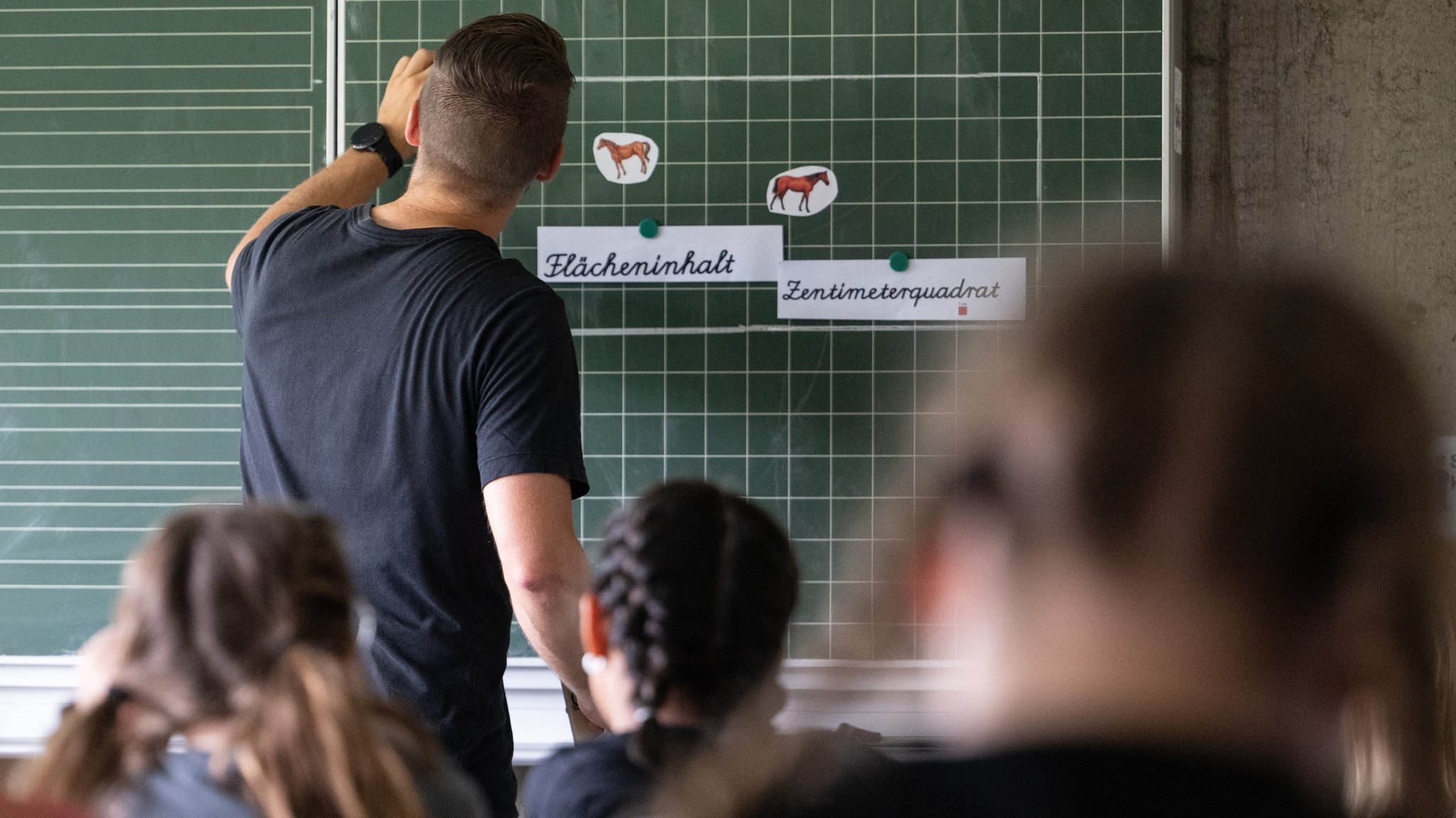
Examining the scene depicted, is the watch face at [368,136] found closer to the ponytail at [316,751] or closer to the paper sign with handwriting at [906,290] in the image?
the paper sign with handwriting at [906,290]

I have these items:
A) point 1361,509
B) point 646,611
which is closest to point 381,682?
point 646,611

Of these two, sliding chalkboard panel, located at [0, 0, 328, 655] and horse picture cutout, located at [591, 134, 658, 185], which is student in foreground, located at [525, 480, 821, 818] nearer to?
horse picture cutout, located at [591, 134, 658, 185]

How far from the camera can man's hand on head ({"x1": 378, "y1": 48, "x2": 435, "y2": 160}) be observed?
75.4 inches

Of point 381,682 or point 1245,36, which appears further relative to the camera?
point 1245,36

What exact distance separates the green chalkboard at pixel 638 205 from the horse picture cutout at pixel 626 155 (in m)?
0.02

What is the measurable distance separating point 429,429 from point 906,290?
2.76ft

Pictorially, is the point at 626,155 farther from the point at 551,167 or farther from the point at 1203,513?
the point at 1203,513

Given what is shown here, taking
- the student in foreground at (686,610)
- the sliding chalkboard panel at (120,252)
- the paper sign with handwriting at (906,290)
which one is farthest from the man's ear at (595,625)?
the sliding chalkboard panel at (120,252)

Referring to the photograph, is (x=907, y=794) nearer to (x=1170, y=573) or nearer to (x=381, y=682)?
(x=1170, y=573)

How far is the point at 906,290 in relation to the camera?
76.4 inches

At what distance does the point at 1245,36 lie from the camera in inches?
83.6

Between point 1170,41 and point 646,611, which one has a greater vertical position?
point 1170,41

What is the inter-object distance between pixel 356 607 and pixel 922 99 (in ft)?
3.84

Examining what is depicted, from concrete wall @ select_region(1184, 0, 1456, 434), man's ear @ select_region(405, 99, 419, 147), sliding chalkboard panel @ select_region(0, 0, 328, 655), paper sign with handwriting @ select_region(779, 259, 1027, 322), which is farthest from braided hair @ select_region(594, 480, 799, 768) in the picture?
concrete wall @ select_region(1184, 0, 1456, 434)
